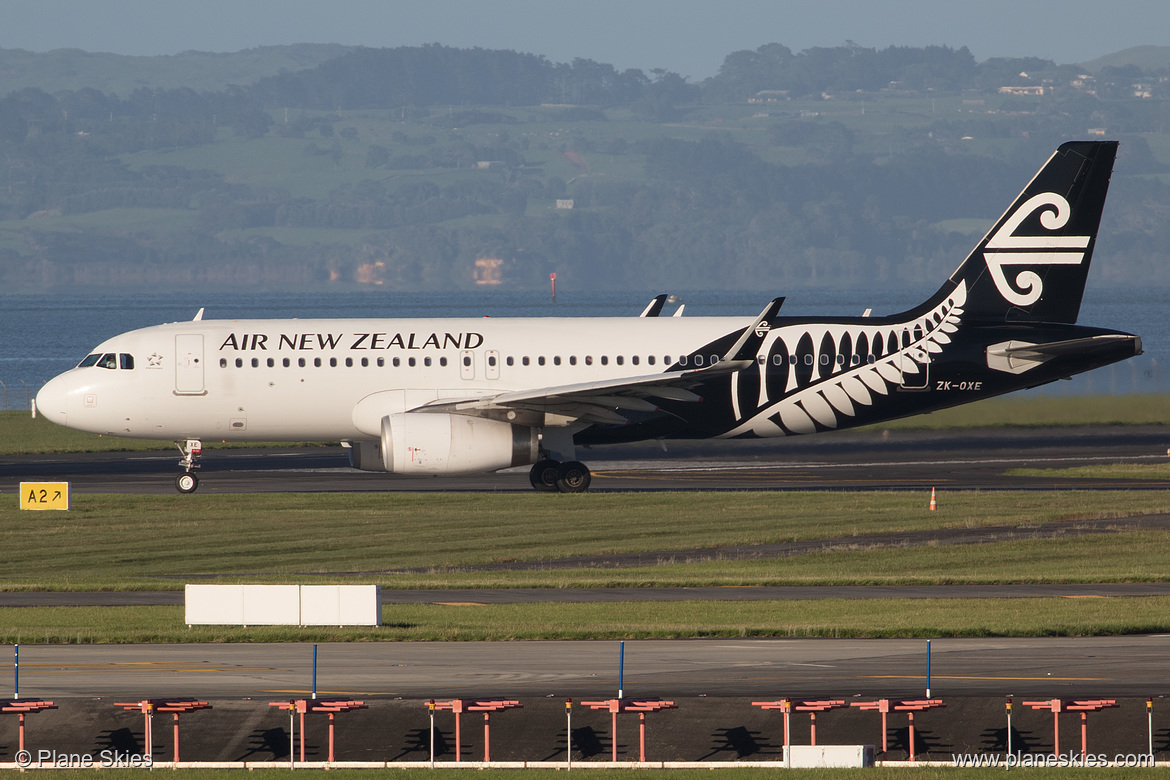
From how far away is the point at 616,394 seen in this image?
3916 cm

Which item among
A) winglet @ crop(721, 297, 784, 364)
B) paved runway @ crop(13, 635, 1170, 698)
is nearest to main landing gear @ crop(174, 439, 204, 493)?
winglet @ crop(721, 297, 784, 364)

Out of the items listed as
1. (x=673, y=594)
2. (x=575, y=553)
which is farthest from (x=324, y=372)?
(x=673, y=594)

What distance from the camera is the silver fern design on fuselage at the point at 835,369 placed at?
136 feet

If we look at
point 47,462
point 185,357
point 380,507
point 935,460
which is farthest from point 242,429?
point 935,460

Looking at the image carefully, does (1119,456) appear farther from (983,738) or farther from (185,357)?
(983,738)

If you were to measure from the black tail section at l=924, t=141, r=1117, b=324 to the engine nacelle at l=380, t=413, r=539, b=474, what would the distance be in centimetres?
1300

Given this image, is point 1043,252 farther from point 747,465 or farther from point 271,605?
point 271,605

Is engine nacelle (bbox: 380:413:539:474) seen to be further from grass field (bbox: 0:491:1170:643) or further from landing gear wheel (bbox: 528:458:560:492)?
landing gear wheel (bbox: 528:458:560:492)

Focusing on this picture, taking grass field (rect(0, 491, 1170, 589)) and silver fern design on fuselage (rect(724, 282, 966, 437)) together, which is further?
silver fern design on fuselage (rect(724, 282, 966, 437))

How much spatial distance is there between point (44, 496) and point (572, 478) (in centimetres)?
1413

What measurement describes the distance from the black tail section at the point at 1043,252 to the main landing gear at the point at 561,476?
11.2 m

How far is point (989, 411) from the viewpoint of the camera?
58.8 m

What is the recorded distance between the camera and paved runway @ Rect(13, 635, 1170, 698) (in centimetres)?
1894

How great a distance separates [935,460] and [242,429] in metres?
23.4
